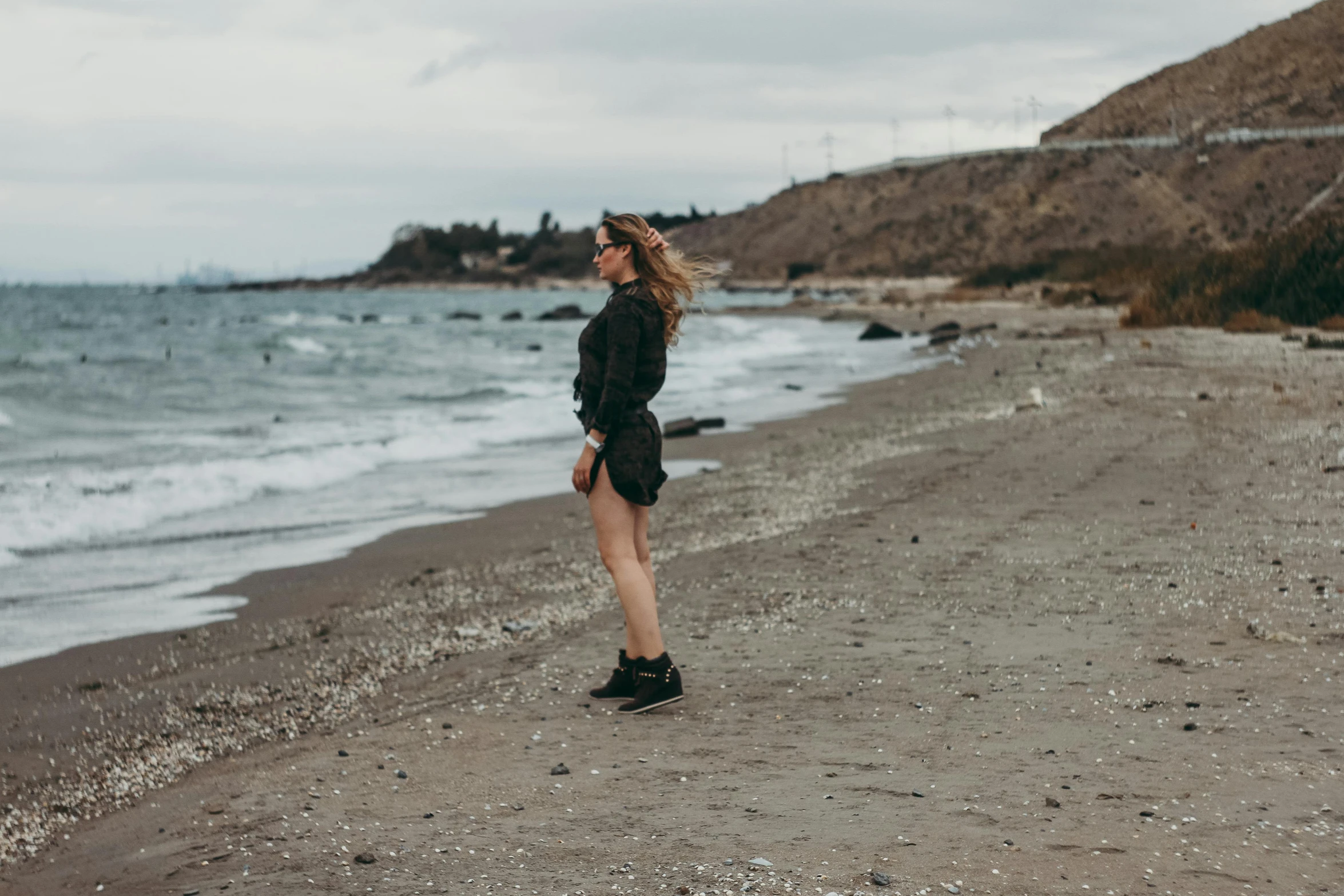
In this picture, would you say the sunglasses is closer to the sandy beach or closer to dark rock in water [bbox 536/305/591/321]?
the sandy beach

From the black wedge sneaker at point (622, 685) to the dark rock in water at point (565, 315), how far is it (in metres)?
62.8

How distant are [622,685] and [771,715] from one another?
624 millimetres

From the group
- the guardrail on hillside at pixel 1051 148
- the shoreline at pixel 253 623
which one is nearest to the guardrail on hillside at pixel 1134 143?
the guardrail on hillside at pixel 1051 148

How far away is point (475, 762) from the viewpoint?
157 inches

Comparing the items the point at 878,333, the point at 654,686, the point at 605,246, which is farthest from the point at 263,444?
the point at 878,333

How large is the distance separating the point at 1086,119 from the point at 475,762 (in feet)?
389

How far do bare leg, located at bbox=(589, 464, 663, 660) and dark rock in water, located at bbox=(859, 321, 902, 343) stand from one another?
95.8 feet

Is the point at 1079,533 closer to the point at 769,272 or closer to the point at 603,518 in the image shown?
the point at 603,518

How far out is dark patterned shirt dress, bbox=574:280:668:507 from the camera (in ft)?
14.9

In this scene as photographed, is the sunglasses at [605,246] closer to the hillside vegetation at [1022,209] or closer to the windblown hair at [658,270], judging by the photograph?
the windblown hair at [658,270]

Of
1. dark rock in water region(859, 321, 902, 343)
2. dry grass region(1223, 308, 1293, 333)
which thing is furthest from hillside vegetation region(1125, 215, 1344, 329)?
dark rock in water region(859, 321, 902, 343)

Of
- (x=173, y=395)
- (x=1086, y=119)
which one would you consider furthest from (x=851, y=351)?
(x=1086, y=119)

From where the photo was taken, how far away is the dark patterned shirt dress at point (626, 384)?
455cm

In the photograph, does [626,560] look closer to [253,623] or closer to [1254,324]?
[253,623]
